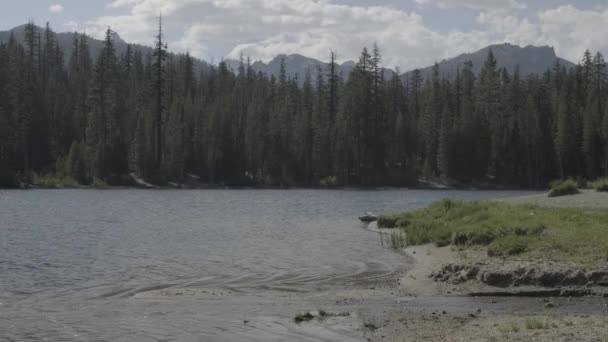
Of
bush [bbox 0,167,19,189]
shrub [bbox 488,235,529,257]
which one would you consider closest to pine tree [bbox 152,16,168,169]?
bush [bbox 0,167,19,189]

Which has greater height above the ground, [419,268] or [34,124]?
[34,124]

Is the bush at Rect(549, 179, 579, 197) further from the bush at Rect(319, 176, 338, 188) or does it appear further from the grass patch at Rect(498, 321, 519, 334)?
the bush at Rect(319, 176, 338, 188)

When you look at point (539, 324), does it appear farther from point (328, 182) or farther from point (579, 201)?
point (328, 182)

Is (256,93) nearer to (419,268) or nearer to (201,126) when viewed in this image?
(201,126)

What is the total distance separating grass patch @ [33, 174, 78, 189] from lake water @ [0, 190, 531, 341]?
139 ft

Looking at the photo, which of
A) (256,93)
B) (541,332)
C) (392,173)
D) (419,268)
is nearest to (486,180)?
(392,173)

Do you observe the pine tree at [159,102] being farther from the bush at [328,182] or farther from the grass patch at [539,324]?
the grass patch at [539,324]

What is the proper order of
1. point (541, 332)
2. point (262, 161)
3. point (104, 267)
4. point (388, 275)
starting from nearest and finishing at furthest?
point (541, 332), point (388, 275), point (104, 267), point (262, 161)

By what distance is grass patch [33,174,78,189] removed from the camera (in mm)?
86169

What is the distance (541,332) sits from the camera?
41.0ft

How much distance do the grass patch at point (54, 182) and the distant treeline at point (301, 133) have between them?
16.0 ft

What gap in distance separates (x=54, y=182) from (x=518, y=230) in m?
74.4

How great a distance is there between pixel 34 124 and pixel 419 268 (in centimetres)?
9555

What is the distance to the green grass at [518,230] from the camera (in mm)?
19609
